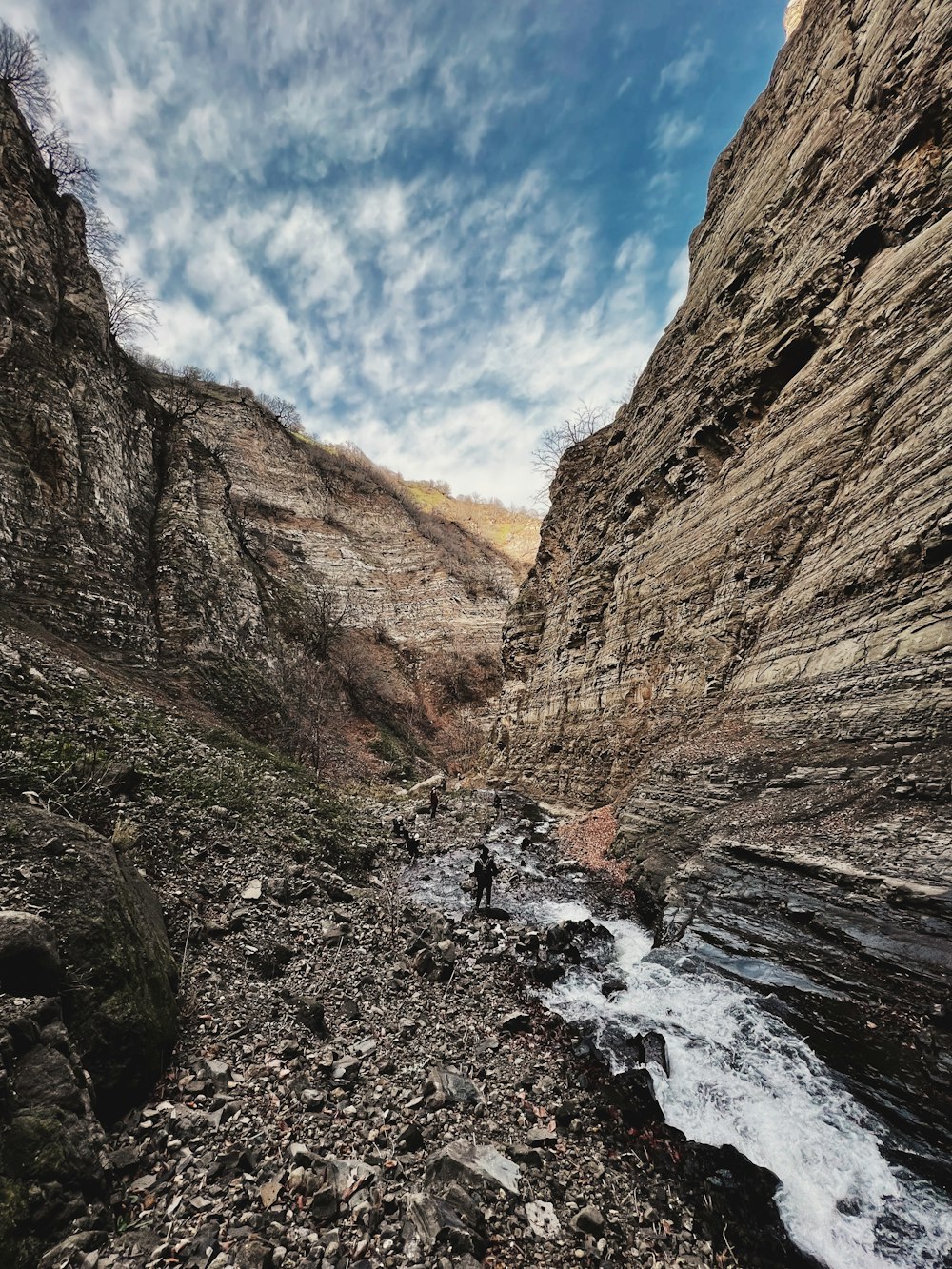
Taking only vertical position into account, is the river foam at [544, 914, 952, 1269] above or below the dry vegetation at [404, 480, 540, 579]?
below

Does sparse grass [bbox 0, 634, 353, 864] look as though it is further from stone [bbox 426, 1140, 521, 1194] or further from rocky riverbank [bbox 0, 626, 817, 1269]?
stone [bbox 426, 1140, 521, 1194]

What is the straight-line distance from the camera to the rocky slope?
6.40 metres

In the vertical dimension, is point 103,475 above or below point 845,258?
below

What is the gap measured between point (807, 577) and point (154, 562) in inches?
912

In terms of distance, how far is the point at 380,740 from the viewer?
1151 inches

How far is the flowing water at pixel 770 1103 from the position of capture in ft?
13.6

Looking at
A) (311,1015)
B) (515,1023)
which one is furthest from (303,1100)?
(515,1023)

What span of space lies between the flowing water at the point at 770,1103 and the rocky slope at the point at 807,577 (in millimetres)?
564

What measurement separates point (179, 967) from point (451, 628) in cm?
3439

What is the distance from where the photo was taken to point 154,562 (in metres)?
20.0

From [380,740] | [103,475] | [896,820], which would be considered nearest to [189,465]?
[103,475]

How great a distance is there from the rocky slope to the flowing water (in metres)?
0.56

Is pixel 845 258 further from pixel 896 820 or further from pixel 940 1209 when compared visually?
pixel 940 1209

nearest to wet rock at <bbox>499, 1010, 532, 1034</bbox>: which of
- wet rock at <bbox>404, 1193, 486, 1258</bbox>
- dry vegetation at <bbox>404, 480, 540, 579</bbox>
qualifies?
wet rock at <bbox>404, 1193, 486, 1258</bbox>
